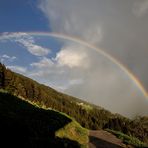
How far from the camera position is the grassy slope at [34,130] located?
14.5 meters

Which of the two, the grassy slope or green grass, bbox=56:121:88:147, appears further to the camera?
green grass, bbox=56:121:88:147

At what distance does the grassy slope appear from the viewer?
14.5 metres

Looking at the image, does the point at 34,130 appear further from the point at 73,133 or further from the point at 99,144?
the point at 99,144

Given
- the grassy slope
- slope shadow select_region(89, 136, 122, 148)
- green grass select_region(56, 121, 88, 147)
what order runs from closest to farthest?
the grassy slope
green grass select_region(56, 121, 88, 147)
slope shadow select_region(89, 136, 122, 148)

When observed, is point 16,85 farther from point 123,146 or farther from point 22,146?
point 22,146

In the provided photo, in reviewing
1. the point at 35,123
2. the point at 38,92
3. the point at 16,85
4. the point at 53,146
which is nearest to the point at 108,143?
the point at 35,123

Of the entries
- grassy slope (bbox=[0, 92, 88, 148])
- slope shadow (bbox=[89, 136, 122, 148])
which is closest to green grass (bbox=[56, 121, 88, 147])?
grassy slope (bbox=[0, 92, 88, 148])

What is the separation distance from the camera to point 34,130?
1928cm

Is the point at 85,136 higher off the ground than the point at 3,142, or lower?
higher

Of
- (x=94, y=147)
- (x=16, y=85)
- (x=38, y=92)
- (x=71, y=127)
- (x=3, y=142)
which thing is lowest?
(x=3, y=142)

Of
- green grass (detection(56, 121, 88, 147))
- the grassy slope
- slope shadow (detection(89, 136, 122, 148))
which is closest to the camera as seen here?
the grassy slope

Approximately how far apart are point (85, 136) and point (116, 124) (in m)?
117

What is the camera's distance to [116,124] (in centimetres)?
14312

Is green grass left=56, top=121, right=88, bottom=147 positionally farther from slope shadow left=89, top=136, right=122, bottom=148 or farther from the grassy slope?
slope shadow left=89, top=136, right=122, bottom=148
